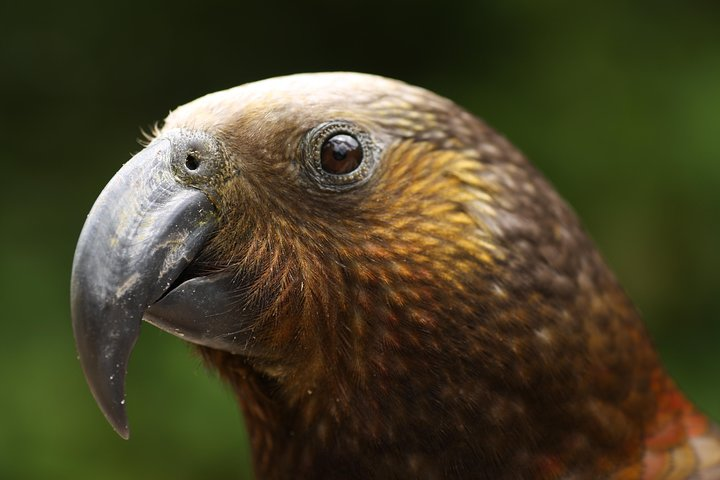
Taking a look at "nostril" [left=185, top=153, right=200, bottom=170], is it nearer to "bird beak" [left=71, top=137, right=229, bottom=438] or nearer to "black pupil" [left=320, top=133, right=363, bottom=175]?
"bird beak" [left=71, top=137, right=229, bottom=438]

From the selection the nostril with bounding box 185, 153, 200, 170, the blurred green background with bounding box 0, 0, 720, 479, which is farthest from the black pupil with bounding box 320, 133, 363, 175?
the blurred green background with bounding box 0, 0, 720, 479

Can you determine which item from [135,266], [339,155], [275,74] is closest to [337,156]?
[339,155]

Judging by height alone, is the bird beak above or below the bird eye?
below

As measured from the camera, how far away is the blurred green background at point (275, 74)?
409cm

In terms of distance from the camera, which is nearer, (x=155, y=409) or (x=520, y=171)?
(x=520, y=171)

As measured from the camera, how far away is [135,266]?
166 cm

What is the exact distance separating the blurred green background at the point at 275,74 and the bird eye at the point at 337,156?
2.22m

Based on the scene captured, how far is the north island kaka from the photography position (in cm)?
178

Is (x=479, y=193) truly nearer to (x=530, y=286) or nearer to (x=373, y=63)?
(x=530, y=286)

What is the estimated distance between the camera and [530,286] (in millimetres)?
1889

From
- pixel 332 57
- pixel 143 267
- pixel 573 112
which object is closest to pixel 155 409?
pixel 332 57

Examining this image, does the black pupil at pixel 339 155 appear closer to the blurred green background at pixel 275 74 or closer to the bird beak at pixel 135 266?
the bird beak at pixel 135 266

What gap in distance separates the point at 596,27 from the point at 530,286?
9.11 ft

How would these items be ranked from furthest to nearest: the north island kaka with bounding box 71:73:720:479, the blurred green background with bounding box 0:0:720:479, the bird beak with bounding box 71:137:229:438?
the blurred green background with bounding box 0:0:720:479
the north island kaka with bounding box 71:73:720:479
the bird beak with bounding box 71:137:229:438
